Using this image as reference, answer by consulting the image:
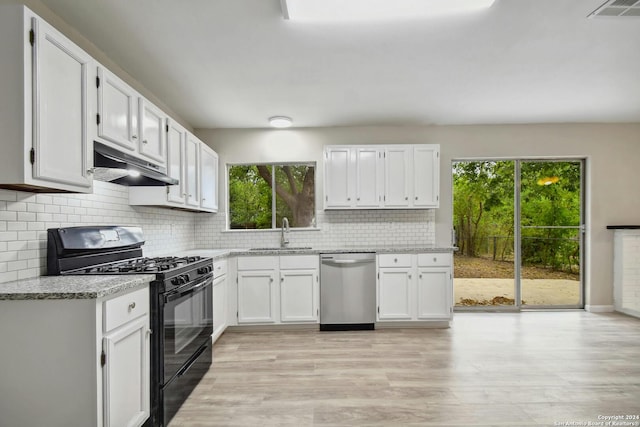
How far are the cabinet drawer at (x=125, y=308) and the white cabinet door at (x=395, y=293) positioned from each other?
2725 mm

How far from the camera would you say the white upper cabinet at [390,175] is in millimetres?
4441

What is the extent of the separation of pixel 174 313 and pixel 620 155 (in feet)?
19.0

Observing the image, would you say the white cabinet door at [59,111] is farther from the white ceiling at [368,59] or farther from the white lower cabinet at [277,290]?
the white lower cabinet at [277,290]

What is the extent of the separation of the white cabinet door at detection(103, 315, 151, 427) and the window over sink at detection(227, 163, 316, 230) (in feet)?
9.77

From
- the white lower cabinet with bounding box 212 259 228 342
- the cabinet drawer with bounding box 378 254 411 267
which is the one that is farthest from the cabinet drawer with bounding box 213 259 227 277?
the cabinet drawer with bounding box 378 254 411 267

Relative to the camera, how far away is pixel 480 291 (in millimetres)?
5055

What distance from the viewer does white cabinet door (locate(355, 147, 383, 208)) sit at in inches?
175

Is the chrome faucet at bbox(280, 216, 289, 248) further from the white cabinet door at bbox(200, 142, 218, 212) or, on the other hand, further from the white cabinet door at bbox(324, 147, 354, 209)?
the white cabinet door at bbox(200, 142, 218, 212)

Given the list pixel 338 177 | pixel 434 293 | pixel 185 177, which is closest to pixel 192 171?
pixel 185 177

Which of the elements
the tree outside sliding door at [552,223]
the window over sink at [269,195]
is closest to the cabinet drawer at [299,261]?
the window over sink at [269,195]

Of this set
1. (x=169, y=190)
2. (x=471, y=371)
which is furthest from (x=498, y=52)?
(x=169, y=190)

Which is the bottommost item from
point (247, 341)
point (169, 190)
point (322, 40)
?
point (247, 341)

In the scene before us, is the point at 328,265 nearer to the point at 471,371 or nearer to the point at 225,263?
the point at 225,263

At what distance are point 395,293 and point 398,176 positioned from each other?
1431 millimetres
